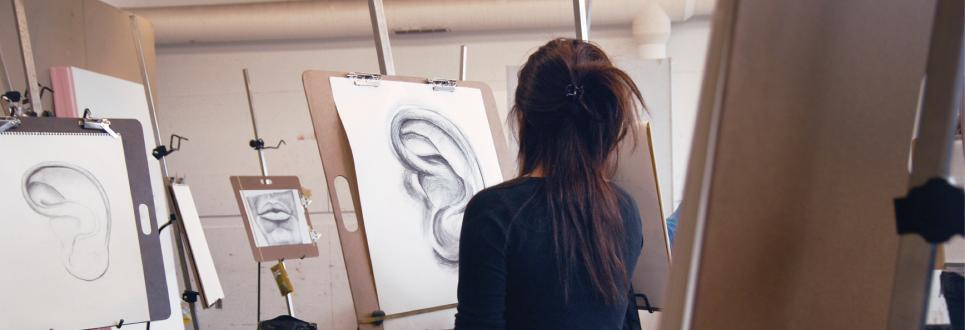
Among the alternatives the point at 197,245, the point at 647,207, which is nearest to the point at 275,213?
the point at 197,245

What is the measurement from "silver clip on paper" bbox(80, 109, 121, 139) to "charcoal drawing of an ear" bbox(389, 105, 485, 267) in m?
0.68

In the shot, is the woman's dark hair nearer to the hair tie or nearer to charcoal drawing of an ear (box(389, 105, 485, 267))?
the hair tie

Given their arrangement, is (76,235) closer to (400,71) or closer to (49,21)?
(49,21)

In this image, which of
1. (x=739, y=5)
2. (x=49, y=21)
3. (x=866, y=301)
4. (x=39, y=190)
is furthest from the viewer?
(x=49, y=21)

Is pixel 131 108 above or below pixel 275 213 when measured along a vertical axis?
above

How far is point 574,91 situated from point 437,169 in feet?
2.39

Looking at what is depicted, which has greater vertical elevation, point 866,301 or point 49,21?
point 49,21

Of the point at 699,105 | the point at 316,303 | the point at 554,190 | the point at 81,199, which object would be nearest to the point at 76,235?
the point at 81,199

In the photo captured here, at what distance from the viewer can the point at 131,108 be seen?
9.82 ft

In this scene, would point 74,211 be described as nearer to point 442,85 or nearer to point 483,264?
point 442,85

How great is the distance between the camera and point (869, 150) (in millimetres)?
527

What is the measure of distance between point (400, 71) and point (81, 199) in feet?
11.1

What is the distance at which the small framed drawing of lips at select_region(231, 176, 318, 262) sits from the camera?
10.4 ft

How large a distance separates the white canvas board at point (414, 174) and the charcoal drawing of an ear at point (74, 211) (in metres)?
0.64
